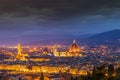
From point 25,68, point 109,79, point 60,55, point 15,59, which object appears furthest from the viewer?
point 60,55

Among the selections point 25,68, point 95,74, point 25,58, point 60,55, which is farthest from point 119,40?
point 95,74

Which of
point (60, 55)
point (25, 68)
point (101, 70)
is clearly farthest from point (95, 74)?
point (60, 55)

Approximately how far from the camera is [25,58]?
142 metres

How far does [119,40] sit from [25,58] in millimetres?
72492

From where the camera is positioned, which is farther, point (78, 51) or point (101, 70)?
point (78, 51)

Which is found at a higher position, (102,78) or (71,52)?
(71,52)

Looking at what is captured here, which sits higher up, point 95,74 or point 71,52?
point 71,52

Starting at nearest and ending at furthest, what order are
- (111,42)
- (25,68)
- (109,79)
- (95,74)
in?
(109,79) < (95,74) < (25,68) < (111,42)

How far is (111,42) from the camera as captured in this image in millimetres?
197375

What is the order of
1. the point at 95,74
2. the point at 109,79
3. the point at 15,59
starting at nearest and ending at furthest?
the point at 109,79, the point at 95,74, the point at 15,59

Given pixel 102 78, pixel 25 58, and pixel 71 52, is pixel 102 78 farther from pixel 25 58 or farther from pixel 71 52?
pixel 71 52

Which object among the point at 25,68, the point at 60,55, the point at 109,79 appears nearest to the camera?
the point at 109,79

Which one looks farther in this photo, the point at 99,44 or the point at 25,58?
the point at 99,44

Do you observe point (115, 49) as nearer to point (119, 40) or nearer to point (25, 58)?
point (119, 40)
